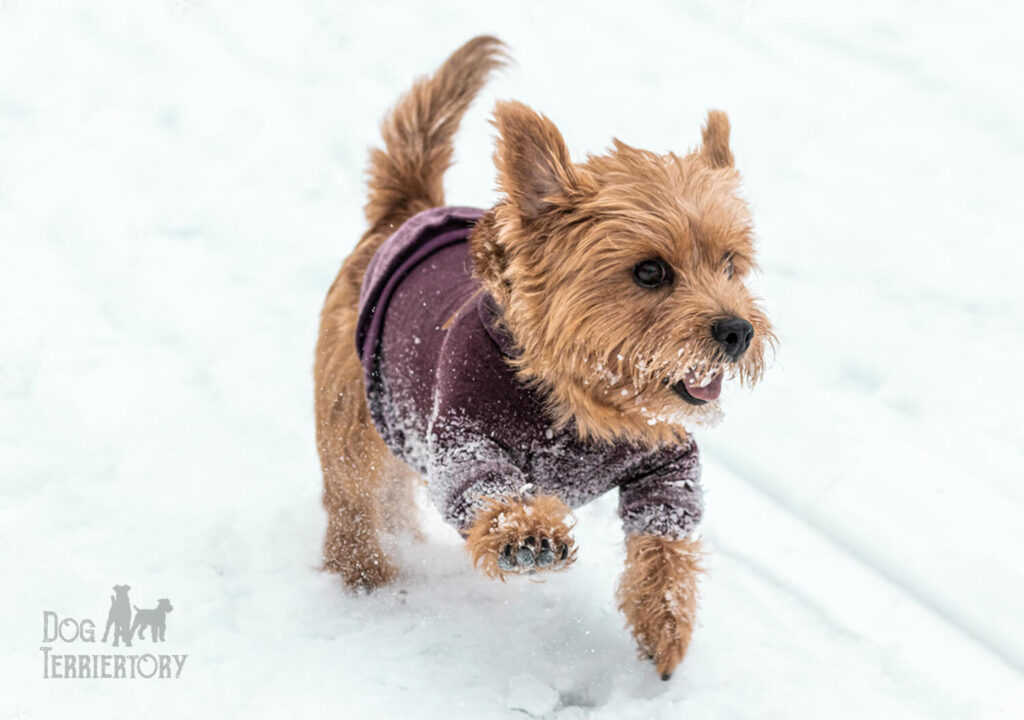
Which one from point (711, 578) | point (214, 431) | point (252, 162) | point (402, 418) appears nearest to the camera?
point (402, 418)

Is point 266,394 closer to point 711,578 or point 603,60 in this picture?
point 711,578

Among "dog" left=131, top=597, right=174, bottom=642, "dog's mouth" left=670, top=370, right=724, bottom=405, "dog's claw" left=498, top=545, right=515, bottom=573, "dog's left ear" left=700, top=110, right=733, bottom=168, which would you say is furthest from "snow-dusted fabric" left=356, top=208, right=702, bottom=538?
"dog" left=131, top=597, right=174, bottom=642

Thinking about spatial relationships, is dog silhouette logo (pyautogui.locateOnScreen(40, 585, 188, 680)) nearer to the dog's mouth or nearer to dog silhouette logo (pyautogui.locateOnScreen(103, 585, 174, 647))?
dog silhouette logo (pyautogui.locateOnScreen(103, 585, 174, 647))

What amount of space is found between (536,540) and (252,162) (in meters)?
4.46

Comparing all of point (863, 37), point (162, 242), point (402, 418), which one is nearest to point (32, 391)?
point (162, 242)

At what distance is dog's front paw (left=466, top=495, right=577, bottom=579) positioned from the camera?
2377mm

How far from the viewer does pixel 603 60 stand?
24.1 ft

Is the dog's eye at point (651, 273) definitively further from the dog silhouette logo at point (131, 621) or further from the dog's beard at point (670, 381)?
the dog silhouette logo at point (131, 621)

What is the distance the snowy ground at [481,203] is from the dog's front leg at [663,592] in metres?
0.12

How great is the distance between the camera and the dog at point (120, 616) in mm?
3104

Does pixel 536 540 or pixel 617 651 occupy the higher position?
pixel 536 540

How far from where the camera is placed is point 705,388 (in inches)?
99.9

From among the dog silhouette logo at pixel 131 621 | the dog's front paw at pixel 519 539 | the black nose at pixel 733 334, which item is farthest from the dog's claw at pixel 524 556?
the dog silhouette logo at pixel 131 621

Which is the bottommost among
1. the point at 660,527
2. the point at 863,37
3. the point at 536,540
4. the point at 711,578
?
the point at 711,578
